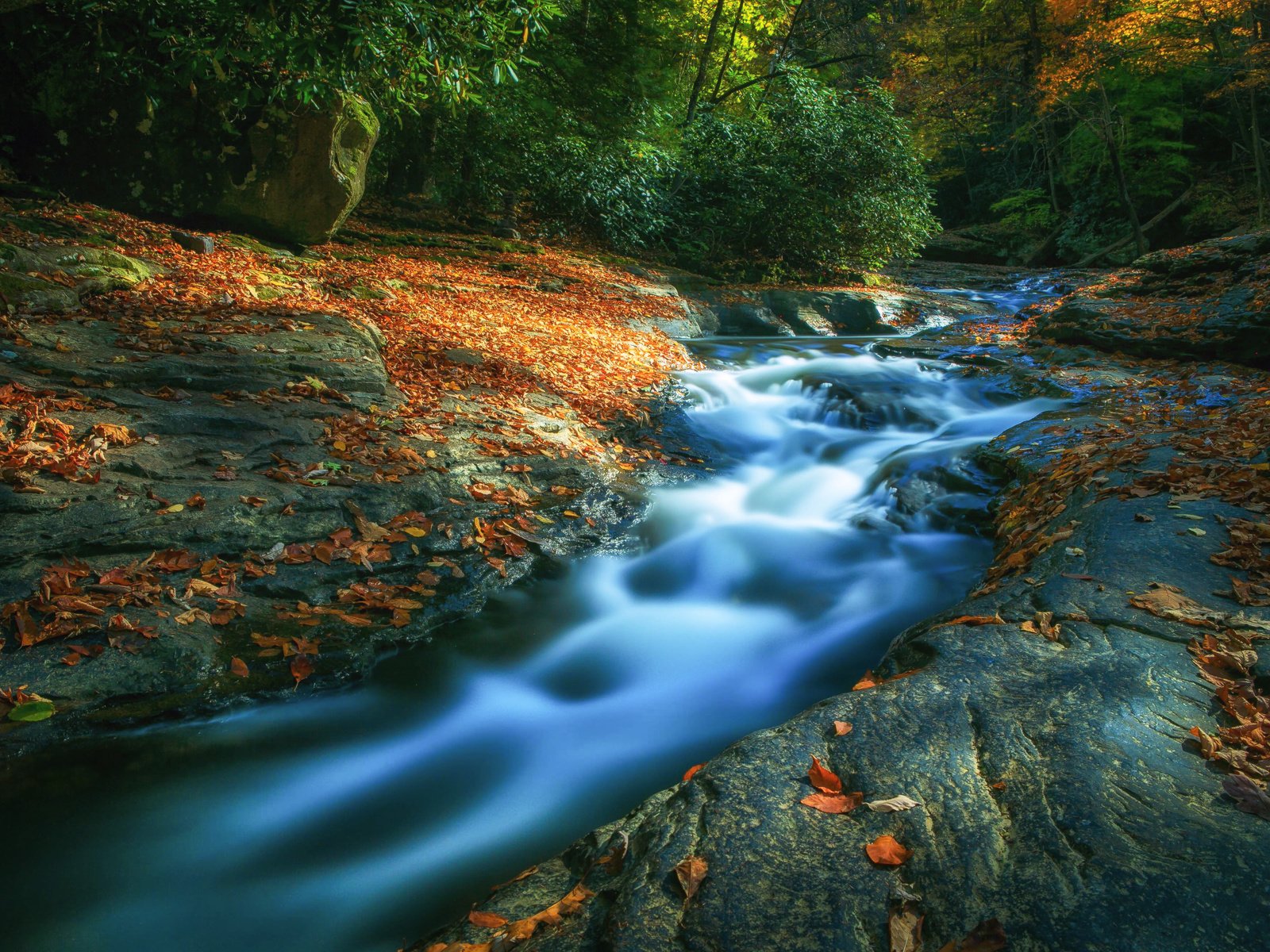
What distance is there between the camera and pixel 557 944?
186cm

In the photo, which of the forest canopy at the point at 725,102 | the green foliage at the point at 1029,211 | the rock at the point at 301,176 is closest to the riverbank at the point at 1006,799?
the forest canopy at the point at 725,102

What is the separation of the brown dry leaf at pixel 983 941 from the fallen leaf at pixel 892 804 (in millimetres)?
418

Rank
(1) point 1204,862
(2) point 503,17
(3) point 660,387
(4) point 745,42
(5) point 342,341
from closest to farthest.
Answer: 1. (1) point 1204,862
2. (2) point 503,17
3. (5) point 342,341
4. (3) point 660,387
5. (4) point 745,42

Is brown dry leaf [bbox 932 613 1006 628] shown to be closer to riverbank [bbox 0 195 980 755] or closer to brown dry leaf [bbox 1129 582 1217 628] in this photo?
brown dry leaf [bbox 1129 582 1217 628]

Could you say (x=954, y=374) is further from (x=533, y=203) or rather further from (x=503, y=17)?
(x=533, y=203)

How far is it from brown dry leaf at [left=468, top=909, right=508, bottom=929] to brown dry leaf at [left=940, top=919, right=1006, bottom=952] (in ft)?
3.96

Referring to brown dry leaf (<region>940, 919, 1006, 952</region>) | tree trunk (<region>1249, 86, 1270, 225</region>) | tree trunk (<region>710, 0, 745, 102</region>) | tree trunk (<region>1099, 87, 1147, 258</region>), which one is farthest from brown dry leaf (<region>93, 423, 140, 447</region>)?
tree trunk (<region>1249, 86, 1270, 225</region>)

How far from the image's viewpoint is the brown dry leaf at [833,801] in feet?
7.07

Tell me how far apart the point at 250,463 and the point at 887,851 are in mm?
4372

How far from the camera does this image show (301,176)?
10.4m

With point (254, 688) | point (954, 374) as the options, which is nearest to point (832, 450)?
point (954, 374)

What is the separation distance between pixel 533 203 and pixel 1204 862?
1745cm

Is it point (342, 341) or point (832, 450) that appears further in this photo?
point (832, 450)

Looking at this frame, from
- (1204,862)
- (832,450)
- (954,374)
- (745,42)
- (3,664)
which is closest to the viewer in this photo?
(1204,862)
